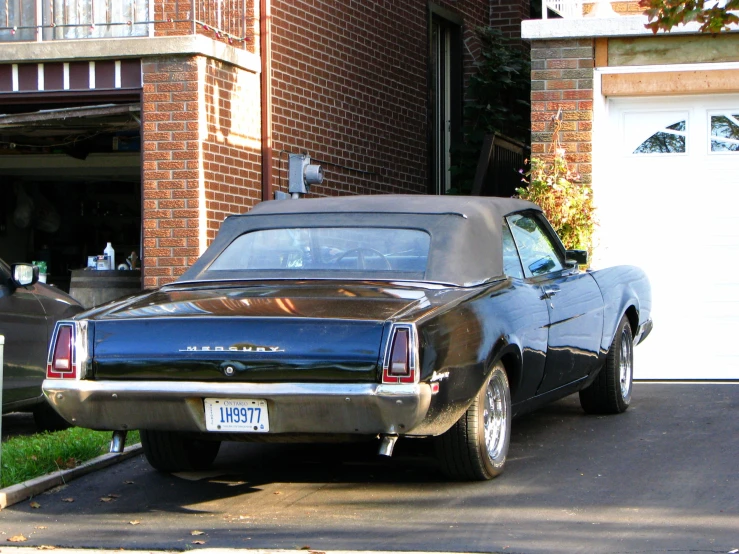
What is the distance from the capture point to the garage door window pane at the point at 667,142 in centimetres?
1096

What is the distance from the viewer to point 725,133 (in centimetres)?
1088

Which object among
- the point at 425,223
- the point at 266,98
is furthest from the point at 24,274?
the point at 266,98

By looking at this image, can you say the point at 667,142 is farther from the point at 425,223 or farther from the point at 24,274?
the point at 24,274

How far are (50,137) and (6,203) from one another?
108 inches

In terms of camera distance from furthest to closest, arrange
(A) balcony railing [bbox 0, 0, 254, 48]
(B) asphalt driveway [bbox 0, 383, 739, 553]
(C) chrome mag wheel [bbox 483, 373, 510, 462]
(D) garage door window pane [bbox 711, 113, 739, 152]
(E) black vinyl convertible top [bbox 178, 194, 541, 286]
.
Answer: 1. (A) balcony railing [bbox 0, 0, 254, 48]
2. (D) garage door window pane [bbox 711, 113, 739, 152]
3. (E) black vinyl convertible top [bbox 178, 194, 541, 286]
4. (C) chrome mag wheel [bbox 483, 373, 510, 462]
5. (B) asphalt driveway [bbox 0, 383, 739, 553]

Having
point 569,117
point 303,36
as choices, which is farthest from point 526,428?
point 303,36

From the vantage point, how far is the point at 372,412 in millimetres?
5340

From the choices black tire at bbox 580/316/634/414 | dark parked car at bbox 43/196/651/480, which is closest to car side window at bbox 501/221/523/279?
dark parked car at bbox 43/196/651/480

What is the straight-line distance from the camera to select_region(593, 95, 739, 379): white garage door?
428 inches

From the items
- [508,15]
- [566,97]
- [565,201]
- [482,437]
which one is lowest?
[482,437]

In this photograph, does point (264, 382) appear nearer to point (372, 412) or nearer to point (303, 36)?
point (372, 412)

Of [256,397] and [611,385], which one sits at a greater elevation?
[256,397]

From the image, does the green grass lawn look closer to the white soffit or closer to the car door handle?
the car door handle

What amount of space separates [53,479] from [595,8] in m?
6.89
